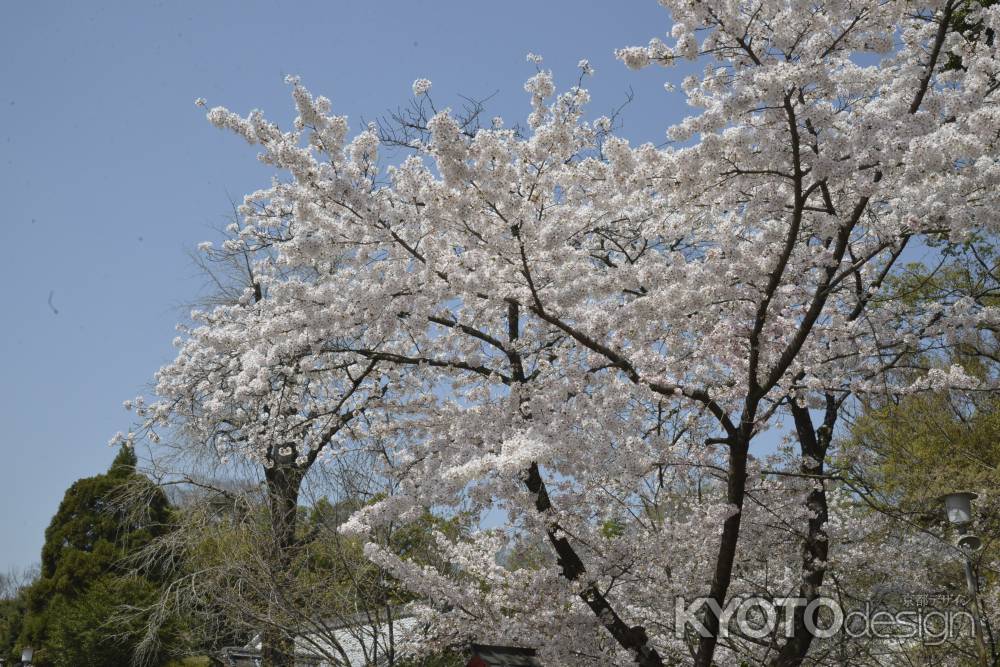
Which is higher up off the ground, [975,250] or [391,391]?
[975,250]

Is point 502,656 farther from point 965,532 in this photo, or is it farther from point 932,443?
point 932,443

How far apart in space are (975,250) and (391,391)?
11.2 metres

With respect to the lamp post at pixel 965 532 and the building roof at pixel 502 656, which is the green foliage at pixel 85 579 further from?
the lamp post at pixel 965 532

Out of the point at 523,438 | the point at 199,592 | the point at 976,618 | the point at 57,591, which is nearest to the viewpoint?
the point at 523,438

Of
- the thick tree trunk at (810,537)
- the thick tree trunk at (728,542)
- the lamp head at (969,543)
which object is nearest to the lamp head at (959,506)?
the lamp head at (969,543)

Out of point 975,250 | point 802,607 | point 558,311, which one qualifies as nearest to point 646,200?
point 558,311

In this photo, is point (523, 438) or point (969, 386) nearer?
point (523, 438)

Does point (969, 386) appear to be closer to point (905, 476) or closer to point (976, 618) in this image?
point (976, 618)

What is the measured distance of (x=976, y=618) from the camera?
629cm

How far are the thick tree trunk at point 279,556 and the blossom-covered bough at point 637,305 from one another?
1.30 m

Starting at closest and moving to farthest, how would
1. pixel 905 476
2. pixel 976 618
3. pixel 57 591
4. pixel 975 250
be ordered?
pixel 976 618
pixel 905 476
pixel 975 250
pixel 57 591

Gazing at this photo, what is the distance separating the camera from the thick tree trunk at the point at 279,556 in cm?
853

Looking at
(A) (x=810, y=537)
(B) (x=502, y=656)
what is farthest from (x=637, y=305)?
(B) (x=502, y=656)

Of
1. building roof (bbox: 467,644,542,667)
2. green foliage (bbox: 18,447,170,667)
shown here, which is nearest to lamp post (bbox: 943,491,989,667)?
building roof (bbox: 467,644,542,667)
